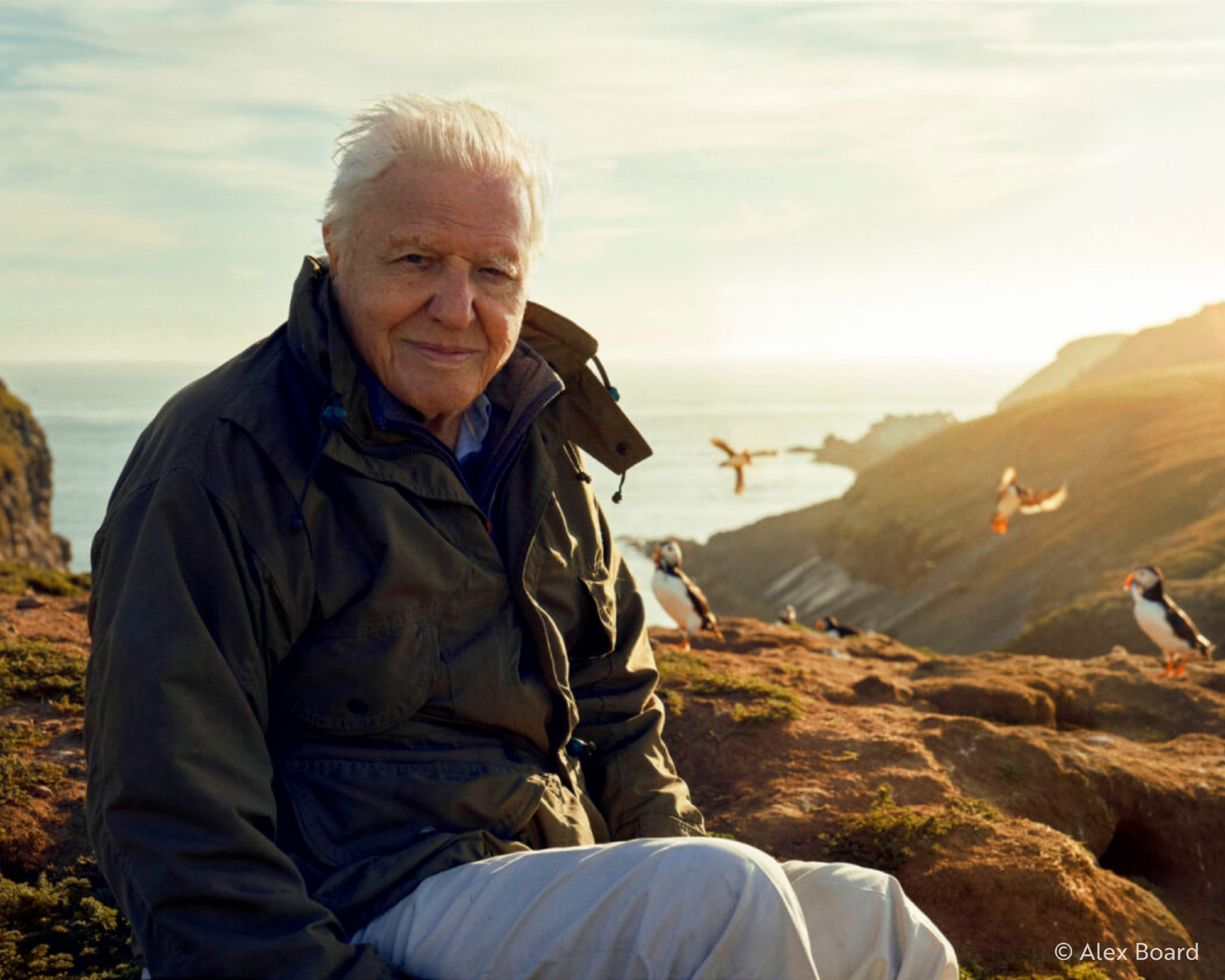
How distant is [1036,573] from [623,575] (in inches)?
1696

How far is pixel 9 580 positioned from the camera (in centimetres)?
886

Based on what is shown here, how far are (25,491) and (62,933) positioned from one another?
157 ft

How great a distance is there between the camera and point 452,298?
9.61 feet

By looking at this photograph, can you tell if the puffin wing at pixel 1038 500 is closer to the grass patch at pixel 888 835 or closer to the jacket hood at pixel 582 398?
the grass patch at pixel 888 835

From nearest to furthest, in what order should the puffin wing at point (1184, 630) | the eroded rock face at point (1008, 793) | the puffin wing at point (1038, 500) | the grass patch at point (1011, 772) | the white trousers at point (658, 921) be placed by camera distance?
the white trousers at point (658, 921) → the eroded rock face at point (1008, 793) → the grass patch at point (1011, 772) → the puffin wing at point (1184, 630) → the puffin wing at point (1038, 500)

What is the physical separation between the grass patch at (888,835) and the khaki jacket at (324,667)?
197cm

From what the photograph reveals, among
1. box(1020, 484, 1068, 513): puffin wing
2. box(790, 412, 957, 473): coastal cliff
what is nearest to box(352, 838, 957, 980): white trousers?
box(1020, 484, 1068, 513): puffin wing

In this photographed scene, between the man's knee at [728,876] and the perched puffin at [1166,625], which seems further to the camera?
the perched puffin at [1166,625]

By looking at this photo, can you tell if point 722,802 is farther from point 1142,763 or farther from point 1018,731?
point 1142,763

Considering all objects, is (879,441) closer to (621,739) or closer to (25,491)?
(25,491)

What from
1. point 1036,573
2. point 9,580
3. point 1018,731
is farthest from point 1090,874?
point 1036,573

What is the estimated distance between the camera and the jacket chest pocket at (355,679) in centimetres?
269

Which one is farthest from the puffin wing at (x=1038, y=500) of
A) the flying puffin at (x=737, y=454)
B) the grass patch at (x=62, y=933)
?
the grass patch at (x=62, y=933)

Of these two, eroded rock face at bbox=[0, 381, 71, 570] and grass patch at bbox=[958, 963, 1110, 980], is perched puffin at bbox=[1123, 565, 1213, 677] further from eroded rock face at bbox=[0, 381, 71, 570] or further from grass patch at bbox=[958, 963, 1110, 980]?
eroded rock face at bbox=[0, 381, 71, 570]
